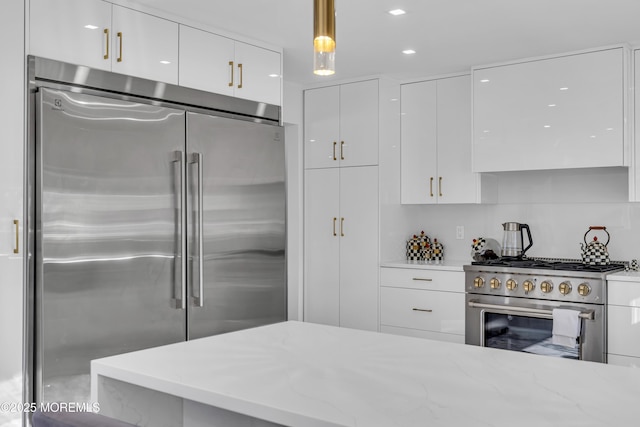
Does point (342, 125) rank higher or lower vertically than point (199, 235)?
higher

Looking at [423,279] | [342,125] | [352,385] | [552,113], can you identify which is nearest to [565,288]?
[423,279]

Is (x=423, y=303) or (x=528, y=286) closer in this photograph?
(x=528, y=286)

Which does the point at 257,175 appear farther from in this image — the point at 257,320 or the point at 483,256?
the point at 483,256

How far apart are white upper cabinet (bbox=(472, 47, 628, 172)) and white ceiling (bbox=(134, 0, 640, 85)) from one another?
119mm

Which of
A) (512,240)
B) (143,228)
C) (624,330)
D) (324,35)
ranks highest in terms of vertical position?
(324,35)

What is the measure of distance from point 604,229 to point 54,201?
11.8ft

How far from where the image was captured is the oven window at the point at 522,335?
158 inches

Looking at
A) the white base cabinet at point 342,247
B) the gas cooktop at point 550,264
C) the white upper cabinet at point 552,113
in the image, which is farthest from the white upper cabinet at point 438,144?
the gas cooktop at point 550,264

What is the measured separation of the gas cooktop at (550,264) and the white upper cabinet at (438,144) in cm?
57

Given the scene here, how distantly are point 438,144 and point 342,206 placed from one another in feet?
3.02

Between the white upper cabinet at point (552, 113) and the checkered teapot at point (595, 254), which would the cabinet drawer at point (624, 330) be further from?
the white upper cabinet at point (552, 113)

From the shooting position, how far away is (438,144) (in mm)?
4957

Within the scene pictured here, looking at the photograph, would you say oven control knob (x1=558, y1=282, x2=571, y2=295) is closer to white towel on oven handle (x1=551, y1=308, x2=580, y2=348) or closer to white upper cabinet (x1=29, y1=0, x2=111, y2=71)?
white towel on oven handle (x1=551, y1=308, x2=580, y2=348)

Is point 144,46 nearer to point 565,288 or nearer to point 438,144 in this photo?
point 438,144
